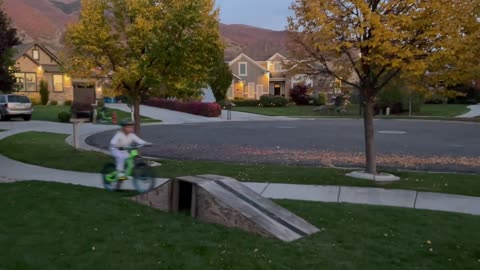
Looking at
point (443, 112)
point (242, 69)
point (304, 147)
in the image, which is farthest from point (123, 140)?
point (242, 69)

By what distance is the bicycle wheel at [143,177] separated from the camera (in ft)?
28.5

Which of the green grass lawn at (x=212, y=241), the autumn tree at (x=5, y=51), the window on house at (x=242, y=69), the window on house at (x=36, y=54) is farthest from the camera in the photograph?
the window on house at (x=242, y=69)

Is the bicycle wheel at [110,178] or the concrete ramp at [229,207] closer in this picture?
the concrete ramp at [229,207]

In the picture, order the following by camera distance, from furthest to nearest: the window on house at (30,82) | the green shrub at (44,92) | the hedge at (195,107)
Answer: the green shrub at (44,92)
the window on house at (30,82)
the hedge at (195,107)

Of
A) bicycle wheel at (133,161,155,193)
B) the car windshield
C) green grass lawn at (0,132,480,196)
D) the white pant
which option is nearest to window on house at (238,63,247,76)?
the car windshield

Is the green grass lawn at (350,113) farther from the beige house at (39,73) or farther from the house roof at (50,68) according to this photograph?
the house roof at (50,68)

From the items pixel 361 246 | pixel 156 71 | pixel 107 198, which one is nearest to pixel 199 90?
pixel 156 71

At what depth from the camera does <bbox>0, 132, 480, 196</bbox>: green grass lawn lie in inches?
391

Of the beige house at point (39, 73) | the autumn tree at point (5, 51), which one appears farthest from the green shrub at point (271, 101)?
the autumn tree at point (5, 51)

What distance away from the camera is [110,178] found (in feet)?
29.3

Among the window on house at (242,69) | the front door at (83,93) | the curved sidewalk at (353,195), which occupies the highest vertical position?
the window on house at (242,69)

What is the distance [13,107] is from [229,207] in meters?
27.6

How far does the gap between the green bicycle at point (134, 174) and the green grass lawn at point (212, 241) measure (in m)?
0.91

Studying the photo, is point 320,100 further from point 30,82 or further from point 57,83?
point 30,82
